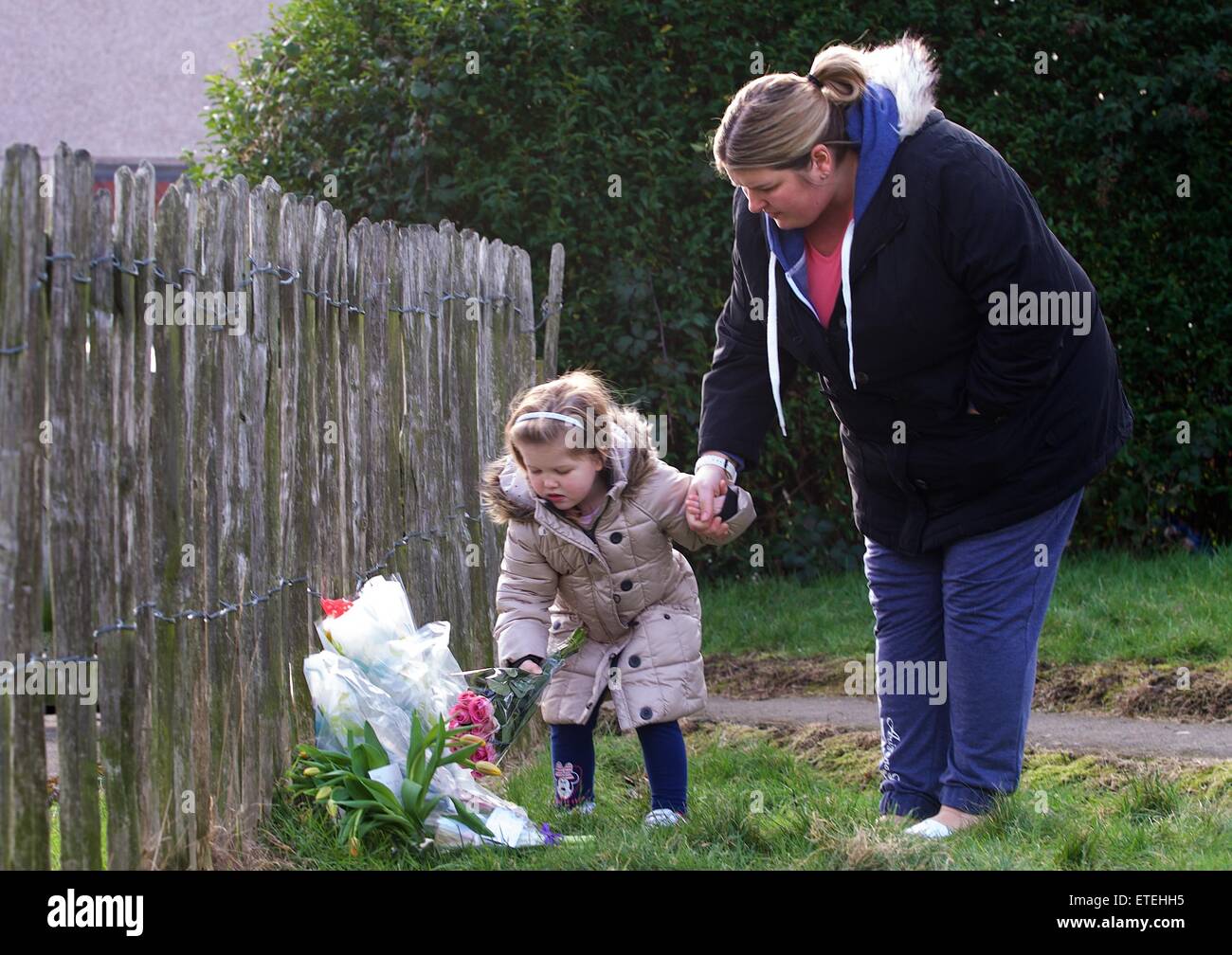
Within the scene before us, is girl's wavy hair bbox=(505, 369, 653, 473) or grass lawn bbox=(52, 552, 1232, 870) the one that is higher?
girl's wavy hair bbox=(505, 369, 653, 473)

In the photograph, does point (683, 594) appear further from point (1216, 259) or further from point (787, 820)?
point (1216, 259)

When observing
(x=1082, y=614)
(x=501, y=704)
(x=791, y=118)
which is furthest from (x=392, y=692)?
(x=1082, y=614)

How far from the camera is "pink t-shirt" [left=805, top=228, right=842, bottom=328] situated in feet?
11.3

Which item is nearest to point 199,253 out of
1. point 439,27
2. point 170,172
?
point 439,27

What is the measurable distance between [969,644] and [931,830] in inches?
17.7

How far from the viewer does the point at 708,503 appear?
3746mm

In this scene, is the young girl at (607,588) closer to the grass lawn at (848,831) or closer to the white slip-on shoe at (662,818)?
the white slip-on shoe at (662,818)

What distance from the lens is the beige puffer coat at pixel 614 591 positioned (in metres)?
4.01

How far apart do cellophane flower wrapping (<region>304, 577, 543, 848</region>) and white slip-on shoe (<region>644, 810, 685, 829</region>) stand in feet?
1.04

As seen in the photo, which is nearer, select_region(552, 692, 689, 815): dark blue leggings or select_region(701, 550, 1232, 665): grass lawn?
select_region(552, 692, 689, 815): dark blue leggings

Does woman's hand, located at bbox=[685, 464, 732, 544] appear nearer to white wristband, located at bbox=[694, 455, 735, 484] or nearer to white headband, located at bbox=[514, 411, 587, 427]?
white wristband, located at bbox=[694, 455, 735, 484]

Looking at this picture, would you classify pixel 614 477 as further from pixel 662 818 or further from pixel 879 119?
pixel 879 119

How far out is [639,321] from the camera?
7223 millimetres

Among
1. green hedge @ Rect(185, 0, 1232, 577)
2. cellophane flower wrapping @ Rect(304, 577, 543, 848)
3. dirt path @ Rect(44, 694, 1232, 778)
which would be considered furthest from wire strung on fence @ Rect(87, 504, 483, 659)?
green hedge @ Rect(185, 0, 1232, 577)
